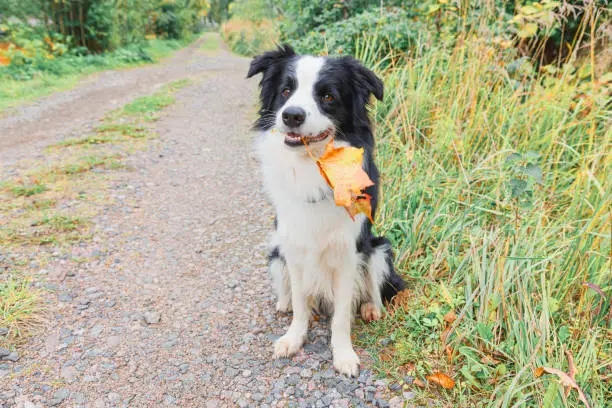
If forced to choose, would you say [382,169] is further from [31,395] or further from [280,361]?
[31,395]

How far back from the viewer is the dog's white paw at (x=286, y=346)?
2.11m

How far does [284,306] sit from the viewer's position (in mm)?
2420

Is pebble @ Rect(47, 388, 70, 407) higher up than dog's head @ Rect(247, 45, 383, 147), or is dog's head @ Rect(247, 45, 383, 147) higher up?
dog's head @ Rect(247, 45, 383, 147)

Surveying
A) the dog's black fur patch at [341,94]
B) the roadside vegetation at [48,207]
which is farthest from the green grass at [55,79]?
the dog's black fur patch at [341,94]

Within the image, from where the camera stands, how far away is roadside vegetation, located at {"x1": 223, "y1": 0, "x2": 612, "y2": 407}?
1740 mm

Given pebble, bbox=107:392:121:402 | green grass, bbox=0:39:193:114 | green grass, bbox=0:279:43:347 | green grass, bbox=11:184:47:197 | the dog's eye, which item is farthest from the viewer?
green grass, bbox=0:39:193:114

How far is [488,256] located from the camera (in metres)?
2.24

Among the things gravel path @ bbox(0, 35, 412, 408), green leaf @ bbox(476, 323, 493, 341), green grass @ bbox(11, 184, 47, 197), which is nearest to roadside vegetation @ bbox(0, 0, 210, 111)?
green grass @ bbox(11, 184, 47, 197)

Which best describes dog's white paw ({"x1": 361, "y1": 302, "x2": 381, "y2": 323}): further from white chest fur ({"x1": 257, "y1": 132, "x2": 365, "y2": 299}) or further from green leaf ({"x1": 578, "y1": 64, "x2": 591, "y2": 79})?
green leaf ({"x1": 578, "y1": 64, "x2": 591, "y2": 79})

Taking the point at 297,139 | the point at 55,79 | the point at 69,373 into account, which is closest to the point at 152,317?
the point at 69,373

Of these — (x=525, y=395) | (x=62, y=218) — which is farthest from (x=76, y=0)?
(x=525, y=395)

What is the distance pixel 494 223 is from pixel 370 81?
1.22 metres

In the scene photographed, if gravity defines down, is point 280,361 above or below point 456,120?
below

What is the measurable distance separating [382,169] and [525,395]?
1.94m
